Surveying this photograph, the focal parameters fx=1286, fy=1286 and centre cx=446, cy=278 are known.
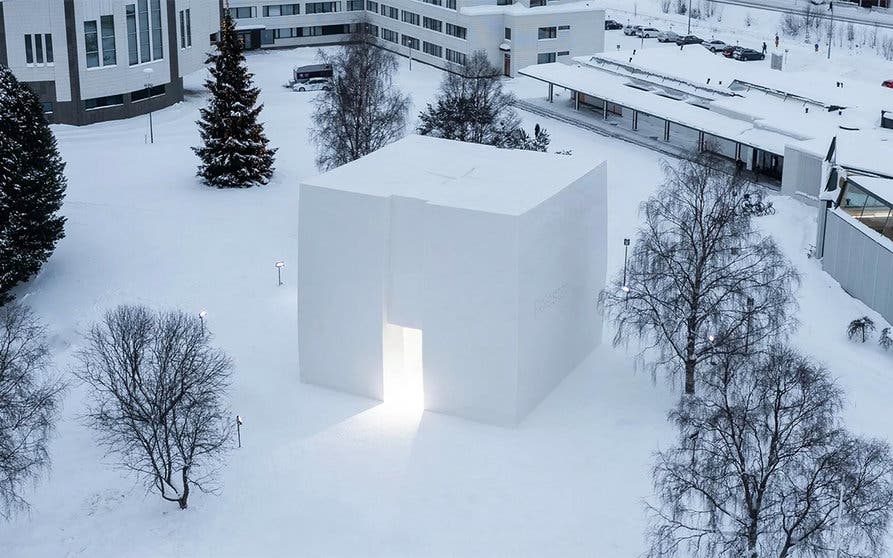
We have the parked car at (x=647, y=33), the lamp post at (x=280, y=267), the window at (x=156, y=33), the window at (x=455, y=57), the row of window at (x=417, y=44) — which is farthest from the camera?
the parked car at (x=647, y=33)

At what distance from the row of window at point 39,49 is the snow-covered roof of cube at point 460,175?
95.1ft

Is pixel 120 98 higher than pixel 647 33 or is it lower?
lower

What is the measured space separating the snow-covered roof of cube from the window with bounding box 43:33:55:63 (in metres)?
28.9

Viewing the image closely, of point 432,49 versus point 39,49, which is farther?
point 432,49

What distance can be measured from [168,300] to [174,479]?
11.4m

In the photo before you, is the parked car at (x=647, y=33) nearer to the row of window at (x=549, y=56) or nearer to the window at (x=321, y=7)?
the row of window at (x=549, y=56)

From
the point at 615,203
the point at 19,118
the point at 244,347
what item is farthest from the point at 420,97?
the point at 244,347

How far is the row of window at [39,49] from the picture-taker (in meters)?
61.9

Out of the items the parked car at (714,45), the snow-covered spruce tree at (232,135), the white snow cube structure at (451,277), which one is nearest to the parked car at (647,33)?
the parked car at (714,45)

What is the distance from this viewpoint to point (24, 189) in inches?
1746

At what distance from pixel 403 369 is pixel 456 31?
144 feet

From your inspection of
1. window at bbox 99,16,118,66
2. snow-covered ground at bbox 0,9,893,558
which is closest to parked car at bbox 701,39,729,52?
snow-covered ground at bbox 0,9,893,558

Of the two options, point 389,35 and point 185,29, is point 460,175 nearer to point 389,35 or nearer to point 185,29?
point 185,29

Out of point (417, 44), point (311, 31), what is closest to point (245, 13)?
point (311, 31)
